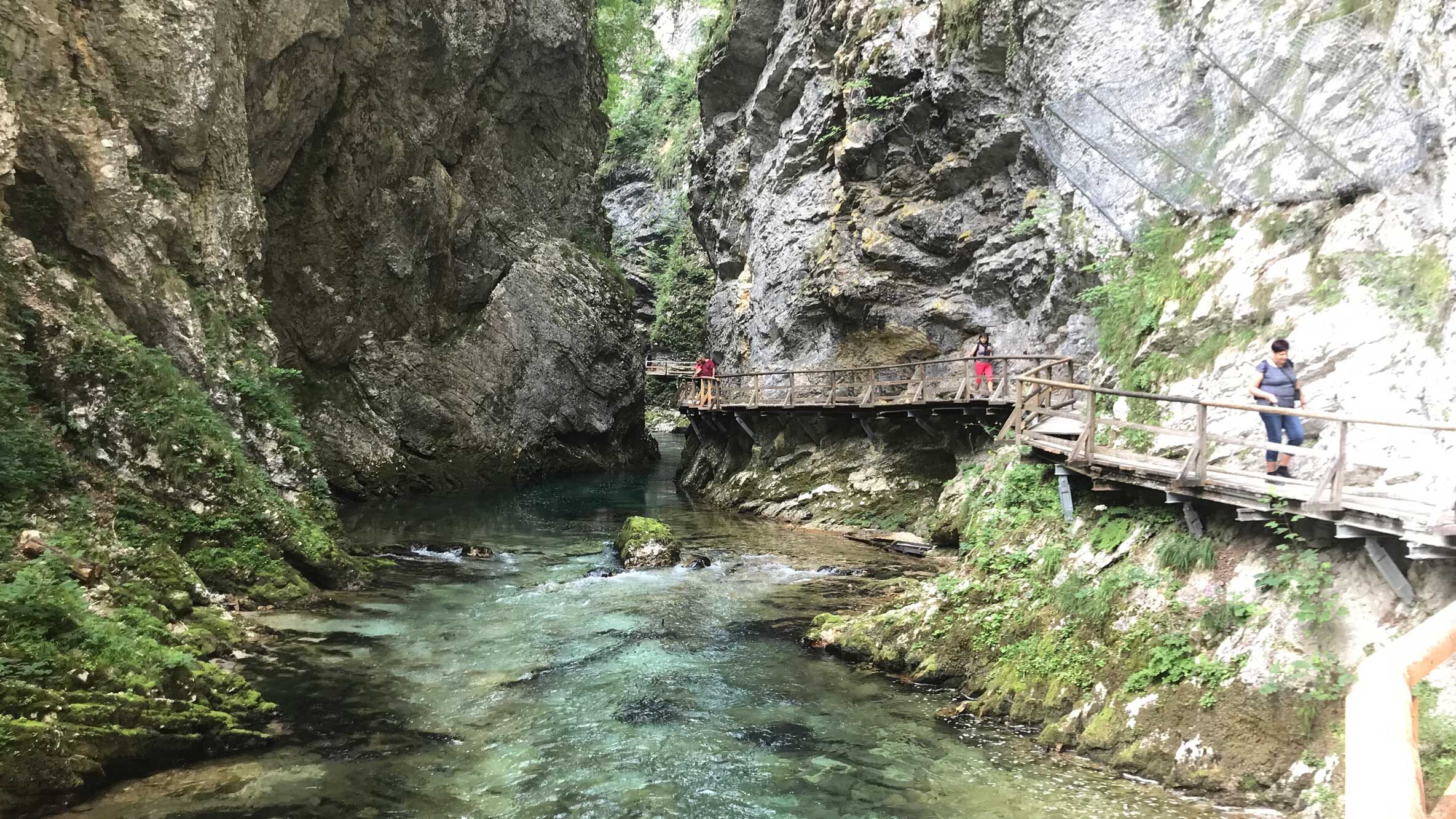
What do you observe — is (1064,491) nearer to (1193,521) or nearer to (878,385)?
(1193,521)

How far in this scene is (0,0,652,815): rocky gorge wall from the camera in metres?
6.71

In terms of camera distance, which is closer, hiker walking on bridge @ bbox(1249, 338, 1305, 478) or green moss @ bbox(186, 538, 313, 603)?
hiker walking on bridge @ bbox(1249, 338, 1305, 478)

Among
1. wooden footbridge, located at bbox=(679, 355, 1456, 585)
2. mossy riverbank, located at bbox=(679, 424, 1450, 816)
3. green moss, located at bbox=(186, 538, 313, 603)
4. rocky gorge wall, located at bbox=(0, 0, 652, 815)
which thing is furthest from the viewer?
green moss, located at bbox=(186, 538, 313, 603)

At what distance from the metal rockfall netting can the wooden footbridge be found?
296 centimetres

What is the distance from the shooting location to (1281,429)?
289 inches

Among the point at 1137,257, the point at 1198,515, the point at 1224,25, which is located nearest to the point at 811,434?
the point at 1137,257

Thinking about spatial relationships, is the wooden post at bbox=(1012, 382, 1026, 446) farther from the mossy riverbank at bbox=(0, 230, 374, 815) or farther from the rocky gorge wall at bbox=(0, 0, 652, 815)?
the rocky gorge wall at bbox=(0, 0, 652, 815)

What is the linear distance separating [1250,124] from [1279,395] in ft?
16.5

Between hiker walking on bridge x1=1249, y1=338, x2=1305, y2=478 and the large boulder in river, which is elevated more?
hiker walking on bridge x1=1249, y1=338, x2=1305, y2=478

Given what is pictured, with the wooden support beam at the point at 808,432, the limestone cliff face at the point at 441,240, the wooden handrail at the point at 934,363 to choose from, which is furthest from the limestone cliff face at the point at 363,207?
the wooden support beam at the point at 808,432

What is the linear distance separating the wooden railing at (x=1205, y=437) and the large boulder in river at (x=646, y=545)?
6527 millimetres

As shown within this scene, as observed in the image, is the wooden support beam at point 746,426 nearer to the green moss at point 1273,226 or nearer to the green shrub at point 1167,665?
the green moss at point 1273,226

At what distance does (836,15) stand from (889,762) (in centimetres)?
2349

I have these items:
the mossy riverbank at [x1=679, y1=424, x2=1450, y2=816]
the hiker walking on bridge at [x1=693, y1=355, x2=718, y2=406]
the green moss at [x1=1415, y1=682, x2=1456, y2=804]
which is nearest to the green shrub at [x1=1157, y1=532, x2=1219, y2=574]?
the mossy riverbank at [x1=679, y1=424, x2=1450, y2=816]
